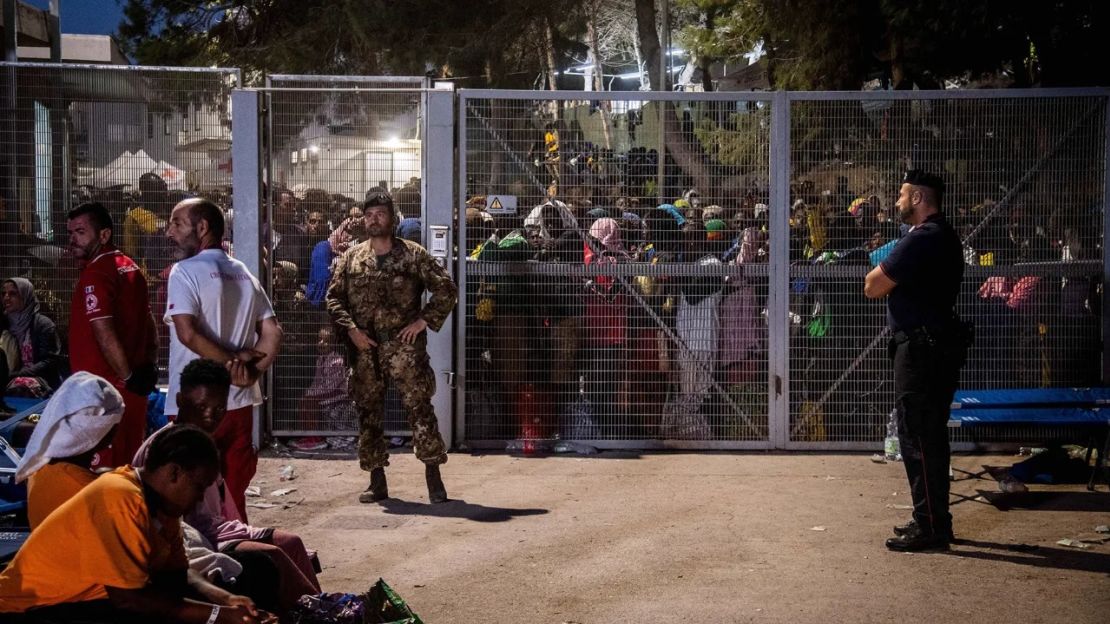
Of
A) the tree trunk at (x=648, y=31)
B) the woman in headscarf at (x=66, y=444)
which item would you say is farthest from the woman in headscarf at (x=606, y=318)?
the tree trunk at (x=648, y=31)

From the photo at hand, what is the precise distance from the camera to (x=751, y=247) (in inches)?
392

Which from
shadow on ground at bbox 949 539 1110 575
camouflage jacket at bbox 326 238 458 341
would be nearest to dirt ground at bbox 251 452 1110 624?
shadow on ground at bbox 949 539 1110 575

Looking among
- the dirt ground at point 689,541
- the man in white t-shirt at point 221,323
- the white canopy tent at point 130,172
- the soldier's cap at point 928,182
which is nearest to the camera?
the dirt ground at point 689,541

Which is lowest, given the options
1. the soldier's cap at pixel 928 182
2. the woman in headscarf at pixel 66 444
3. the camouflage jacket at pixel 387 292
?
the woman in headscarf at pixel 66 444

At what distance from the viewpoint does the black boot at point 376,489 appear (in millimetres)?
8391

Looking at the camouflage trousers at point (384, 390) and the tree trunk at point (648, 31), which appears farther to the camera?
the tree trunk at point (648, 31)

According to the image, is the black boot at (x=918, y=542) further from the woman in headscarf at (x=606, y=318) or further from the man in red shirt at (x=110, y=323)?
the man in red shirt at (x=110, y=323)

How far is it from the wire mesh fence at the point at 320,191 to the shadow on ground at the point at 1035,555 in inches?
193

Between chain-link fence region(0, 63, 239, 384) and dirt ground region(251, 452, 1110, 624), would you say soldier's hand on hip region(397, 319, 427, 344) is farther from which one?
chain-link fence region(0, 63, 239, 384)

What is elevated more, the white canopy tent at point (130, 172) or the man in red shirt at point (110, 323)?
the white canopy tent at point (130, 172)

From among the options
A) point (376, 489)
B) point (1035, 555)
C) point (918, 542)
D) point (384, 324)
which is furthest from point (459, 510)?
point (1035, 555)

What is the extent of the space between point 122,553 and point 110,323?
2.91 meters

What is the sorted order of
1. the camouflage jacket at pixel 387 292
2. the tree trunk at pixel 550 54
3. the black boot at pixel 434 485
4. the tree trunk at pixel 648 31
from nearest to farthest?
the black boot at pixel 434 485, the camouflage jacket at pixel 387 292, the tree trunk at pixel 648 31, the tree trunk at pixel 550 54

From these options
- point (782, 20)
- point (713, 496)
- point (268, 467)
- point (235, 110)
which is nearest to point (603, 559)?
point (713, 496)
